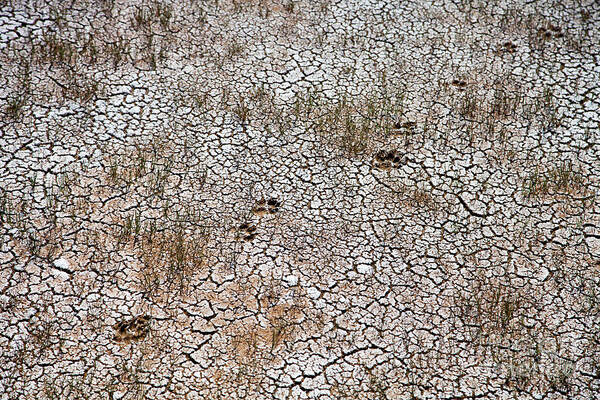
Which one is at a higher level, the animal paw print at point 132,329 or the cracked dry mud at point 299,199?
the cracked dry mud at point 299,199

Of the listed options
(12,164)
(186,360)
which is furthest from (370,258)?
(12,164)

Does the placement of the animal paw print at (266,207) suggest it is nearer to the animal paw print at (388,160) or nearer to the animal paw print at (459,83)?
the animal paw print at (388,160)

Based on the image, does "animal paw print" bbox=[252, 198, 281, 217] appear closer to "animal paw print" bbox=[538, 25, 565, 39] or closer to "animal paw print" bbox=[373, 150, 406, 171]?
"animal paw print" bbox=[373, 150, 406, 171]

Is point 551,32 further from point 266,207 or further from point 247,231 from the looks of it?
point 247,231

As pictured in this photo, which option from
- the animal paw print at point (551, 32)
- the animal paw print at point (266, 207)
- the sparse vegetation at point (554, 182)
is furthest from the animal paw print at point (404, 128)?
the animal paw print at point (551, 32)

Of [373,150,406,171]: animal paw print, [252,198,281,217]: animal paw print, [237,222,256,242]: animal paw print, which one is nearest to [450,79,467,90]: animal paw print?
[373,150,406,171]: animal paw print

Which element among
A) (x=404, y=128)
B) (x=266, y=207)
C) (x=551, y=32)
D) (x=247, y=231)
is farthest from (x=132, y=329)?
(x=551, y=32)

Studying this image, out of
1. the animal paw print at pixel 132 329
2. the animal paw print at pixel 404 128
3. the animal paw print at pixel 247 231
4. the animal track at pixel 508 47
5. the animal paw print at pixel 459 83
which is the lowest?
the animal paw print at pixel 132 329

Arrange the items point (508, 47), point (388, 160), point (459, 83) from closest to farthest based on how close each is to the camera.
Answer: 1. point (388, 160)
2. point (459, 83)
3. point (508, 47)
